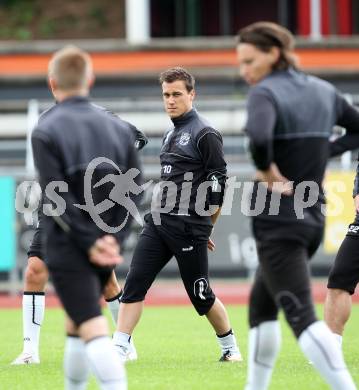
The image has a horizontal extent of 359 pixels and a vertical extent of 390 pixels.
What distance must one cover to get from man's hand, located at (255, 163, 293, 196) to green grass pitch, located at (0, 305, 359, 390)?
2.02 metres

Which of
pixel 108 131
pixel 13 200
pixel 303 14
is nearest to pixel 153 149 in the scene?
pixel 13 200

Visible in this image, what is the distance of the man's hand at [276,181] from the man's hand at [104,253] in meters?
0.88

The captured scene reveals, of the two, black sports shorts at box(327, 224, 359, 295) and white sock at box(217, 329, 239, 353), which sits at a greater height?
black sports shorts at box(327, 224, 359, 295)

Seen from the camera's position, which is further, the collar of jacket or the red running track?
the red running track

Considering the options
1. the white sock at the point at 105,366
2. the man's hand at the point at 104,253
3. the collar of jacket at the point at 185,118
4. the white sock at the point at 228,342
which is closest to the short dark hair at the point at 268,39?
the man's hand at the point at 104,253

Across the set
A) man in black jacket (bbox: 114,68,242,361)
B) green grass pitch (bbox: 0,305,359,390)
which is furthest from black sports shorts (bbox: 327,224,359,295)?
man in black jacket (bbox: 114,68,242,361)

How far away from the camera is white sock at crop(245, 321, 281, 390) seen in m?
6.37

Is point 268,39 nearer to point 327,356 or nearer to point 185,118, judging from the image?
point 327,356

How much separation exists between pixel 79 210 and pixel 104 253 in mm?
297

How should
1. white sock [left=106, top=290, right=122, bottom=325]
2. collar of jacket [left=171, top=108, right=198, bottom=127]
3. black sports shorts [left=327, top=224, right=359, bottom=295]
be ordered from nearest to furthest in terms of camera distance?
black sports shorts [left=327, top=224, right=359, bottom=295] → collar of jacket [left=171, top=108, right=198, bottom=127] → white sock [left=106, top=290, right=122, bottom=325]

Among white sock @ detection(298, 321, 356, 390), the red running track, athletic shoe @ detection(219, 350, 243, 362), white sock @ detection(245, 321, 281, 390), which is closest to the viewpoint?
white sock @ detection(298, 321, 356, 390)

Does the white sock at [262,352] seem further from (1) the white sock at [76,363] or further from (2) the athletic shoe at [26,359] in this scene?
(2) the athletic shoe at [26,359]

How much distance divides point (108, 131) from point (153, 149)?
13.0 meters

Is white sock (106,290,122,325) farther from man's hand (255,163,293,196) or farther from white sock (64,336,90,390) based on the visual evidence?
man's hand (255,163,293,196)
